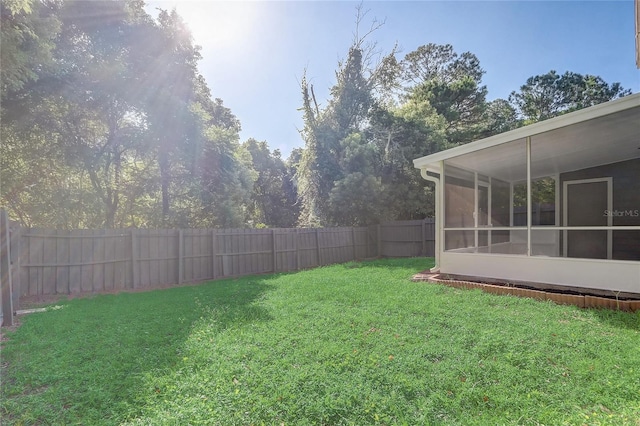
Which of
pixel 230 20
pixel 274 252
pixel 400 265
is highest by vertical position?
pixel 230 20

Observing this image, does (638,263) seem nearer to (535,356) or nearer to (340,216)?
(535,356)

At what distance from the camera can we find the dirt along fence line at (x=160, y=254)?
608cm

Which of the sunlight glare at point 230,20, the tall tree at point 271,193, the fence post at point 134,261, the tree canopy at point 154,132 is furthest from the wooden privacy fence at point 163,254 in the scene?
the tall tree at point 271,193

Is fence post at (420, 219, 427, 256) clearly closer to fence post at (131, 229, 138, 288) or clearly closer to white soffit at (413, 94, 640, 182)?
white soffit at (413, 94, 640, 182)

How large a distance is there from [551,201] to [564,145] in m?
3.59

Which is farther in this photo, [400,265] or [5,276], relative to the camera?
[400,265]

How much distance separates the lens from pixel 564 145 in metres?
5.57

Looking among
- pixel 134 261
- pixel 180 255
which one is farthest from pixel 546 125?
pixel 134 261

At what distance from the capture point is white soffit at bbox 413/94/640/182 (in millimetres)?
4379

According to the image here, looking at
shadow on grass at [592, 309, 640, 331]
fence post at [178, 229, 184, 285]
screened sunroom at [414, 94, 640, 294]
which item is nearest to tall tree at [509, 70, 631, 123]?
screened sunroom at [414, 94, 640, 294]

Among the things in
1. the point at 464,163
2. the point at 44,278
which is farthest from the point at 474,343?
the point at 44,278

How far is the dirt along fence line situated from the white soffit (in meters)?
5.07

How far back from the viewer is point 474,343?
3.18 meters

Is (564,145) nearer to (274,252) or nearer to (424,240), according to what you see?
(424,240)
